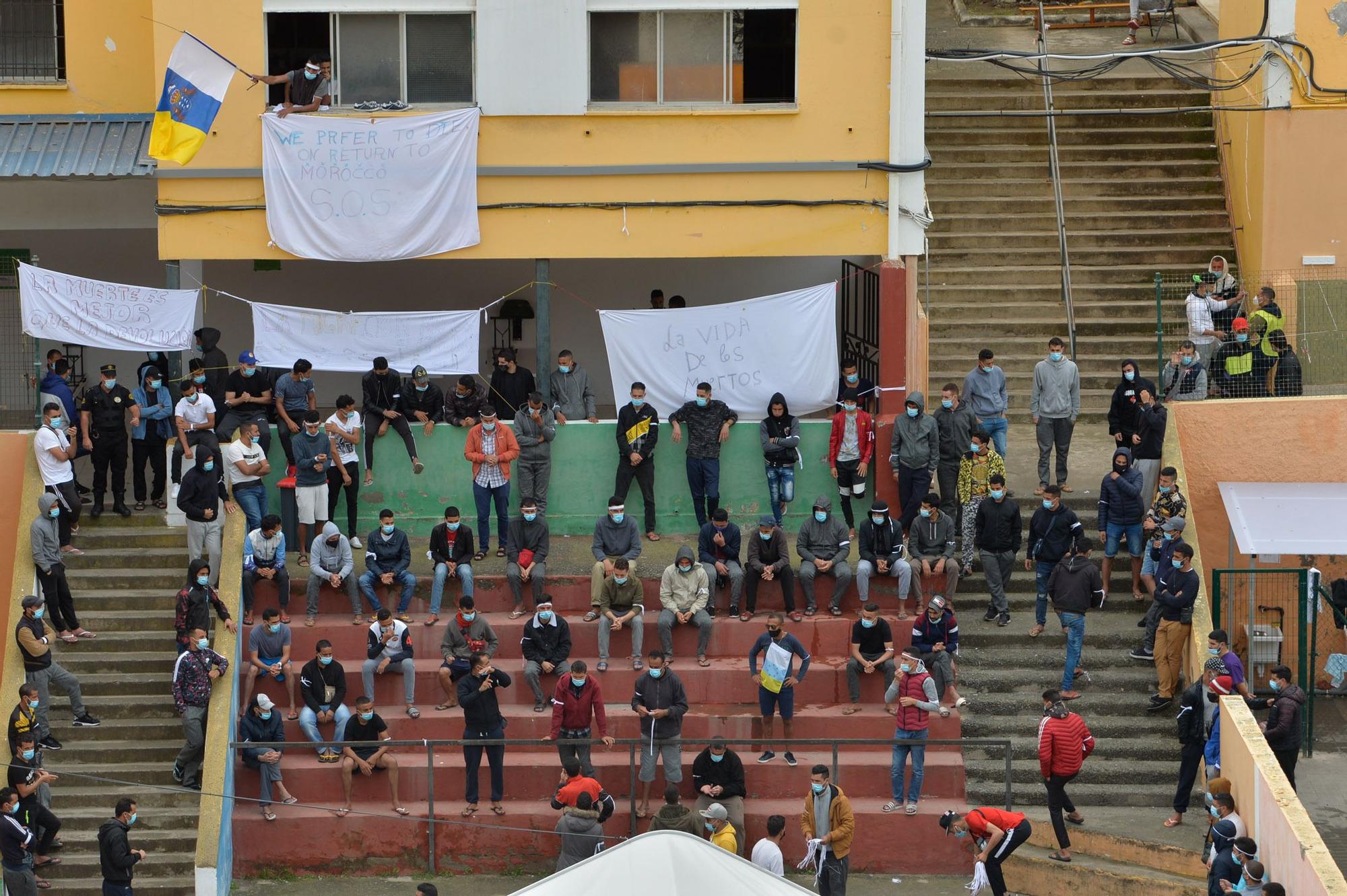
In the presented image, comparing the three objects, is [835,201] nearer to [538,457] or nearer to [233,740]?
[538,457]

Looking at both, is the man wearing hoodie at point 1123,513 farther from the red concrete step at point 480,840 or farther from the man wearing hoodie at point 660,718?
the man wearing hoodie at point 660,718

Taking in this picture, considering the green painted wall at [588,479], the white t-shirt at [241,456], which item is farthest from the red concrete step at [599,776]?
the green painted wall at [588,479]

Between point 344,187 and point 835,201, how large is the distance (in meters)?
6.02

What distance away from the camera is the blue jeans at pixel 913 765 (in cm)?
1788

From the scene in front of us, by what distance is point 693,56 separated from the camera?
71.6 feet

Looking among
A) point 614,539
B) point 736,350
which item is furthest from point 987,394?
point 614,539

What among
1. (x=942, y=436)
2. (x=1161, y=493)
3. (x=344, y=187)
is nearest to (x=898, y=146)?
(x=942, y=436)

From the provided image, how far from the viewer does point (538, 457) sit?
2095 centimetres

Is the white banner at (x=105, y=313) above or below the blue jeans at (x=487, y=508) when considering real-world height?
above

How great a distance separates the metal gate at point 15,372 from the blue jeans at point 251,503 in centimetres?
306

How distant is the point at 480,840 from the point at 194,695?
328cm

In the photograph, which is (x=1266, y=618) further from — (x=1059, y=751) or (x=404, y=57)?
(x=404, y=57)

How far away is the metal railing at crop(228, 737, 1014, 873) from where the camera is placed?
1788cm

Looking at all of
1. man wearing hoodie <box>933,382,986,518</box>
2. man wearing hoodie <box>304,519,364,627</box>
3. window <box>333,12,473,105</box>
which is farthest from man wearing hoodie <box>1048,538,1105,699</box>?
window <box>333,12,473,105</box>
